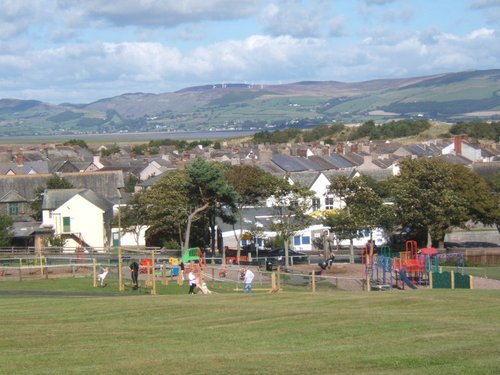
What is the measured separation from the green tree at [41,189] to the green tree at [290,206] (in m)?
25.5

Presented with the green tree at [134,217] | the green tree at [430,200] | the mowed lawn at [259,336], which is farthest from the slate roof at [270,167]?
the mowed lawn at [259,336]

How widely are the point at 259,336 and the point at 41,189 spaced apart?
71.0 metres

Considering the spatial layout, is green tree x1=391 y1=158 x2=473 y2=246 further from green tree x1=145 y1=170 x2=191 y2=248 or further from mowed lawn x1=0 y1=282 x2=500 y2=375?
mowed lawn x1=0 y1=282 x2=500 y2=375

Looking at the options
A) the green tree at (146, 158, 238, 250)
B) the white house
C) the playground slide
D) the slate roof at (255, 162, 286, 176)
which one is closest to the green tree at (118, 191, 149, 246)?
the white house

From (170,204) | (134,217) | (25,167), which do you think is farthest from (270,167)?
(170,204)

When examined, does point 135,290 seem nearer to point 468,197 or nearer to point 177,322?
point 177,322

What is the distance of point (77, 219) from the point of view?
80.4 metres

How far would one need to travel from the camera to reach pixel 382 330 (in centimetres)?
2289

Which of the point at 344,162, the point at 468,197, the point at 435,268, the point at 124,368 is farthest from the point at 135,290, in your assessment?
the point at 344,162

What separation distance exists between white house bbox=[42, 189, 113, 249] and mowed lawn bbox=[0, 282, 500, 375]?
4850 centimetres

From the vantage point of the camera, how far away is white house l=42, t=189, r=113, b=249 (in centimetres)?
8019

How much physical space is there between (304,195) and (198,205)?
24.7ft

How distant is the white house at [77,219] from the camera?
3157 inches

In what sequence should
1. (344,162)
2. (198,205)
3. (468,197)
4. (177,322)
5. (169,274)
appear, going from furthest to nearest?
(344,162) < (468,197) < (198,205) < (169,274) < (177,322)
